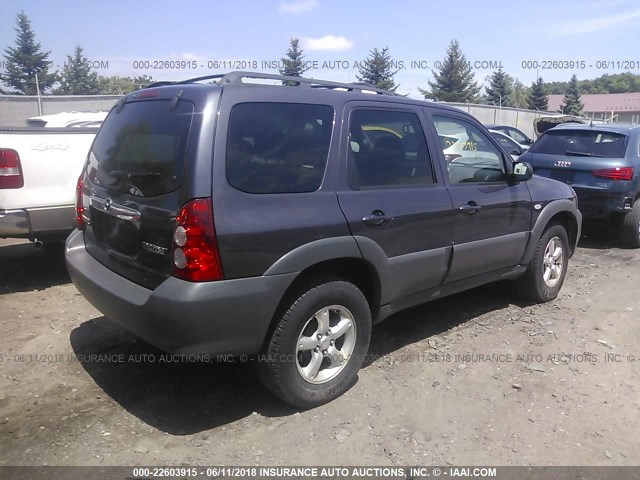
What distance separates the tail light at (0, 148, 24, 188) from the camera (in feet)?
15.7

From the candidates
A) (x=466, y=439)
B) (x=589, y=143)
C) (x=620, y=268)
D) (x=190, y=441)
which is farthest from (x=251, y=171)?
(x=589, y=143)

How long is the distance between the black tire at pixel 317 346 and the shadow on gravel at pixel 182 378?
216mm

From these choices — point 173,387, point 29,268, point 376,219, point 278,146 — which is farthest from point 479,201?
point 29,268

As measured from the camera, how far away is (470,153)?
4.54 meters

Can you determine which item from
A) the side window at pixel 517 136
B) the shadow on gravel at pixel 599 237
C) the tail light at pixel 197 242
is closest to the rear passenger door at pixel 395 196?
the tail light at pixel 197 242

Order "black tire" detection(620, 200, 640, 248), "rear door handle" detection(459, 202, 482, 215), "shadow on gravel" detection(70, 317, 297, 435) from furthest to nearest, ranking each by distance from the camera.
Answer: "black tire" detection(620, 200, 640, 248)
"rear door handle" detection(459, 202, 482, 215)
"shadow on gravel" detection(70, 317, 297, 435)

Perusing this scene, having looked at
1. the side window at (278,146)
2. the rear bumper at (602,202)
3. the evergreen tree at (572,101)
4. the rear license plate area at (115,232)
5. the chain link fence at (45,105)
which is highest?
the evergreen tree at (572,101)

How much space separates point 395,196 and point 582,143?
5.22 metres

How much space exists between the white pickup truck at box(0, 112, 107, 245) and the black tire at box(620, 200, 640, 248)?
6.87m

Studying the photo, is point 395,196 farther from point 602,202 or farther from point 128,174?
point 602,202

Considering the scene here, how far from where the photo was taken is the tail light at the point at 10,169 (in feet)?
15.7

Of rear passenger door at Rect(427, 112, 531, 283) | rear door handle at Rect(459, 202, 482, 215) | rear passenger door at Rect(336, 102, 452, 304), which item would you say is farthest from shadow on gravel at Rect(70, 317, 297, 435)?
rear door handle at Rect(459, 202, 482, 215)

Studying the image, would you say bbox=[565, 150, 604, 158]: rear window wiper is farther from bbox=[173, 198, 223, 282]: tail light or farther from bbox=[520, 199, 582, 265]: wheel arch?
bbox=[173, 198, 223, 282]: tail light

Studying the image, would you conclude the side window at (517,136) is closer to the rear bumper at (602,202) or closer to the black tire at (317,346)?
the rear bumper at (602,202)
